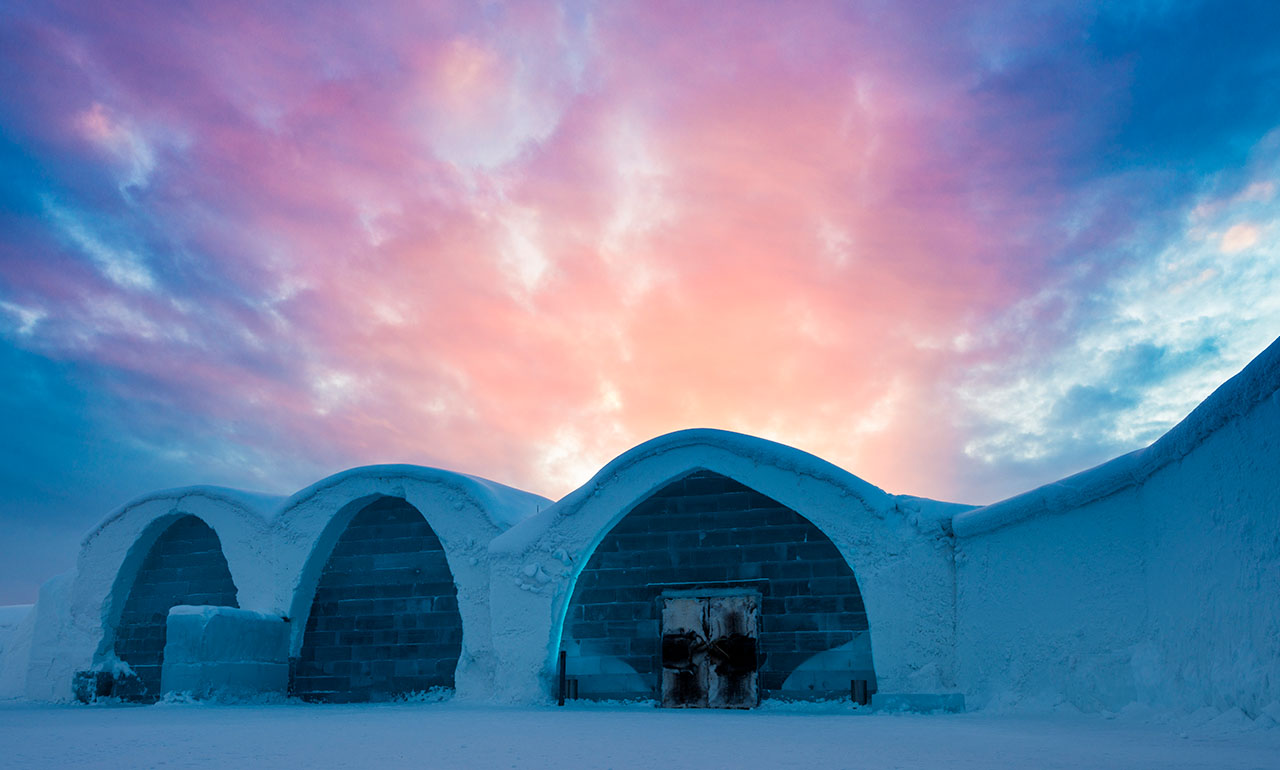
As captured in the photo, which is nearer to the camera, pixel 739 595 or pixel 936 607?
pixel 936 607

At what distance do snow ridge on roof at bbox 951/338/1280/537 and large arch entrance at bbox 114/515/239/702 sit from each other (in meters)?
11.5

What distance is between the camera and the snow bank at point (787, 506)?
1060 cm

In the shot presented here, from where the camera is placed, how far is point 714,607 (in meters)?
11.6

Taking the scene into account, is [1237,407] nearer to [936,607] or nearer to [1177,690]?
[1177,690]

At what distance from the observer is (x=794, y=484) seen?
11570 mm

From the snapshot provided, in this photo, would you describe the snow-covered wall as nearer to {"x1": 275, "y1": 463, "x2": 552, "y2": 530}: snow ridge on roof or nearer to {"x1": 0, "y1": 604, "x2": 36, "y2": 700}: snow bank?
{"x1": 275, "y1": 463, "x2": 552, "y2": 530}: snow ridge on roof

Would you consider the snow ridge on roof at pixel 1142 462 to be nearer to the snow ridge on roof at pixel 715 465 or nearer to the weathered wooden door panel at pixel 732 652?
the snow ridge on roof at pixel 715 465

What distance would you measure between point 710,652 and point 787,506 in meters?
2.10

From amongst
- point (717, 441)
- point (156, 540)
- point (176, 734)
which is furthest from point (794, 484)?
point (156, 540)

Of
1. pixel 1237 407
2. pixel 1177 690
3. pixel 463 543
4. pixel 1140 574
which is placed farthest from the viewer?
pixel 463 543

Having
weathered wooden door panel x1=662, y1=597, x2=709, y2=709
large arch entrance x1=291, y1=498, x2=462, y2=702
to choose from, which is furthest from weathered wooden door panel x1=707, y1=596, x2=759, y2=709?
large arch entrance x1=291, y1=498, x2=462, y2=702

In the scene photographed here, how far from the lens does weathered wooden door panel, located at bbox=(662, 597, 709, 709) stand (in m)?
11.3

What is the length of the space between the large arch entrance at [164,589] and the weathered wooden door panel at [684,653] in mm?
7375

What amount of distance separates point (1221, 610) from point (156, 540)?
50.5 feet
